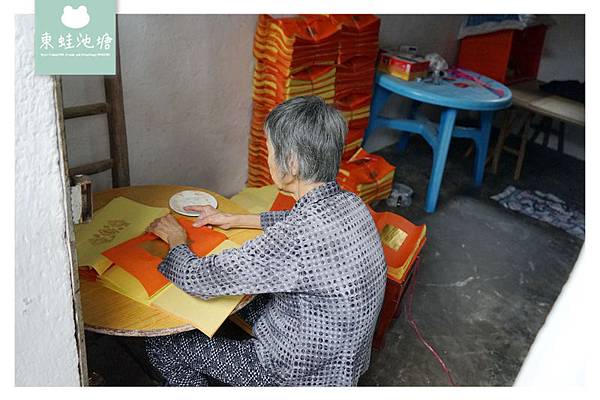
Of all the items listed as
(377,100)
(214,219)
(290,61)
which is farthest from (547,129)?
(214,219)

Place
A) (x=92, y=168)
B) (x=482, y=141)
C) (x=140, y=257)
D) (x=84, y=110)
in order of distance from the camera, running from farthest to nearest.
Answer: (x=482, y=141) → (x=92, y=168) → (x=84, y=110) → (x=140, y=257)

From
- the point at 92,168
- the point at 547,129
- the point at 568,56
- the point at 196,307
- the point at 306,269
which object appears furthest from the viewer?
the point at 568,56

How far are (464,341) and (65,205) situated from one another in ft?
8.07

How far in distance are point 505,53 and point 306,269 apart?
13.8 feet

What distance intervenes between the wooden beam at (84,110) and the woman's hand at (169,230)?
2.31ft

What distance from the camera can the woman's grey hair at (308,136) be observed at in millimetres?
1570

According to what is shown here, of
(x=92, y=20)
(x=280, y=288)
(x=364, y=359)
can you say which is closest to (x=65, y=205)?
(x=92, y=20)

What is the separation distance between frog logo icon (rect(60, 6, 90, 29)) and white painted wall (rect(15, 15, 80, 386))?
0.18 feet

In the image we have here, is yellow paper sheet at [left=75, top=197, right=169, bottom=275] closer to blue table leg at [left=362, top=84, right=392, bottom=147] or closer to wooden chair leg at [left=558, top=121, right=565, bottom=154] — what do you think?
blue table leg at [left=362, top=84, right=392, bottom=147]

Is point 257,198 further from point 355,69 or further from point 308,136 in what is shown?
point 355,69

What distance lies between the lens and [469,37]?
5164 millimetres

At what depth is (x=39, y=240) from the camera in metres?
1.01

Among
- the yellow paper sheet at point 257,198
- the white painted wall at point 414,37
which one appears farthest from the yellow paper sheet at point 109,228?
the white painted wall at point 414,37

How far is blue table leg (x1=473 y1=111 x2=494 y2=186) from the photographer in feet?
14.3
